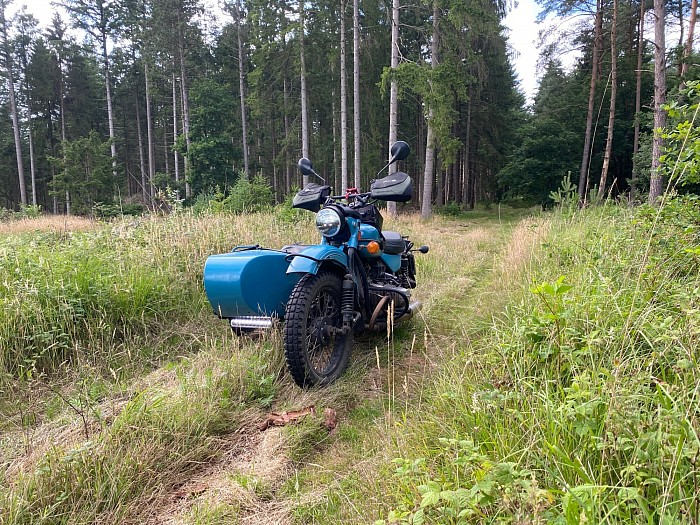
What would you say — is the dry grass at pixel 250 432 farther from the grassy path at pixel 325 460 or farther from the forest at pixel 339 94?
the forest at pixel 339 94

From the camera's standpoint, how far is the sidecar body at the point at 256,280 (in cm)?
259

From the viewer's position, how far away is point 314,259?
104 inches

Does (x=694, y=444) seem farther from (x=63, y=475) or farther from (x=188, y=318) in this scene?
(x=188, y=318)

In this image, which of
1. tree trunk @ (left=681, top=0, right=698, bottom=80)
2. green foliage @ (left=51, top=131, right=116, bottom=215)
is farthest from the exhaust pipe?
green foliage @ (left=51, top=131, right=116, bottom=215)

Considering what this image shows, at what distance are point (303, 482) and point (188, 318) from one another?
2415 millimetres

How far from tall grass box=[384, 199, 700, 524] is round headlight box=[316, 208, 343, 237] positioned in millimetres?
1303

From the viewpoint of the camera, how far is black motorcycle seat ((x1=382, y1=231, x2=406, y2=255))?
3.76 meters

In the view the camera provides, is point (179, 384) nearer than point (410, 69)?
Yes

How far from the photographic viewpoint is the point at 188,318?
3756 mm

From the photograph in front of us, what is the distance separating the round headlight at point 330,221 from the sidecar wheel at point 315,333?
1.26ft

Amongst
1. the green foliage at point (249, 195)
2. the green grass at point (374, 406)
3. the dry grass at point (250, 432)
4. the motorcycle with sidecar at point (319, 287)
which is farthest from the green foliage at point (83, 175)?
the motorcycle with sidecar at point (319, 287)

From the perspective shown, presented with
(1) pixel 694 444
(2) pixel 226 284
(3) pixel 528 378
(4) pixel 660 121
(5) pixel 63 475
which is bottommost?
(5) pixel 63 475

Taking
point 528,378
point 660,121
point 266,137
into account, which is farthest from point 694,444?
point 266,137

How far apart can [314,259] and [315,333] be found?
1.71 feet
